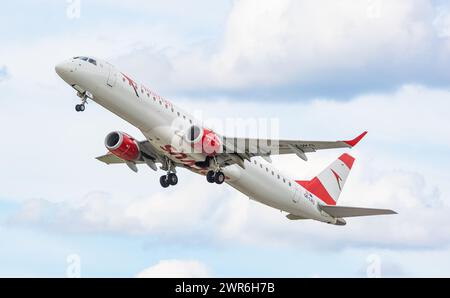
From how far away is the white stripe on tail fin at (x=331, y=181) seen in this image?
69125 millimetres

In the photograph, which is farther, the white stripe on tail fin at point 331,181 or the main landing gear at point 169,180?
the white stripe on tail fin at point 331,181

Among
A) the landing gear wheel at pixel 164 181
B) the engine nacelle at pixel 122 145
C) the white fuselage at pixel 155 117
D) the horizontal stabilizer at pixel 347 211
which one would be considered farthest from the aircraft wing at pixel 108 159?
the horizontal stabilizer at pixel 347 211

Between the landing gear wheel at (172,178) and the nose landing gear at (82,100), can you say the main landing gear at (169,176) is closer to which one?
the landing gear wheel at (172,178)

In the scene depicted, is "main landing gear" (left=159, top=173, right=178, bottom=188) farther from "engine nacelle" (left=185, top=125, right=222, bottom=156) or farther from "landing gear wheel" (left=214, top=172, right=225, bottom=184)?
"engine nacelle" (left=185, top=125, right=222, bottom=156)

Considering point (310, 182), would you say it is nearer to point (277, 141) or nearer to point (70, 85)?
point (277, 141)

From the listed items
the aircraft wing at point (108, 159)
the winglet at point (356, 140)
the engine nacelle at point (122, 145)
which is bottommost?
the winglet at point (356, 140)

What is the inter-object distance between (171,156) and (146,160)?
3611mm

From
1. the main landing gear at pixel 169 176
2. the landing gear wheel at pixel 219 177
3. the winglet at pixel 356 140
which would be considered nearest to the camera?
the winglet at pixel 356 140

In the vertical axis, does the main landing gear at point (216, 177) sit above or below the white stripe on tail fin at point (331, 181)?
below

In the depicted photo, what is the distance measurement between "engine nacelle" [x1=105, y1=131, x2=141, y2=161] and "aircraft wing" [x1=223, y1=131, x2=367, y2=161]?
Result: 19.4 feet

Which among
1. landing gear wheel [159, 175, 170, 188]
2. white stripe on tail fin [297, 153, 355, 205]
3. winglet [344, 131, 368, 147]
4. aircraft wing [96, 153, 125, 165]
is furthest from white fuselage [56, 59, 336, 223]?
aircraft wing [96, 153, 125, 165]

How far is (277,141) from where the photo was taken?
5731cm

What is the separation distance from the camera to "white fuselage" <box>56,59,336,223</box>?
5353 cm

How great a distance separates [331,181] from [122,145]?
17786mm
